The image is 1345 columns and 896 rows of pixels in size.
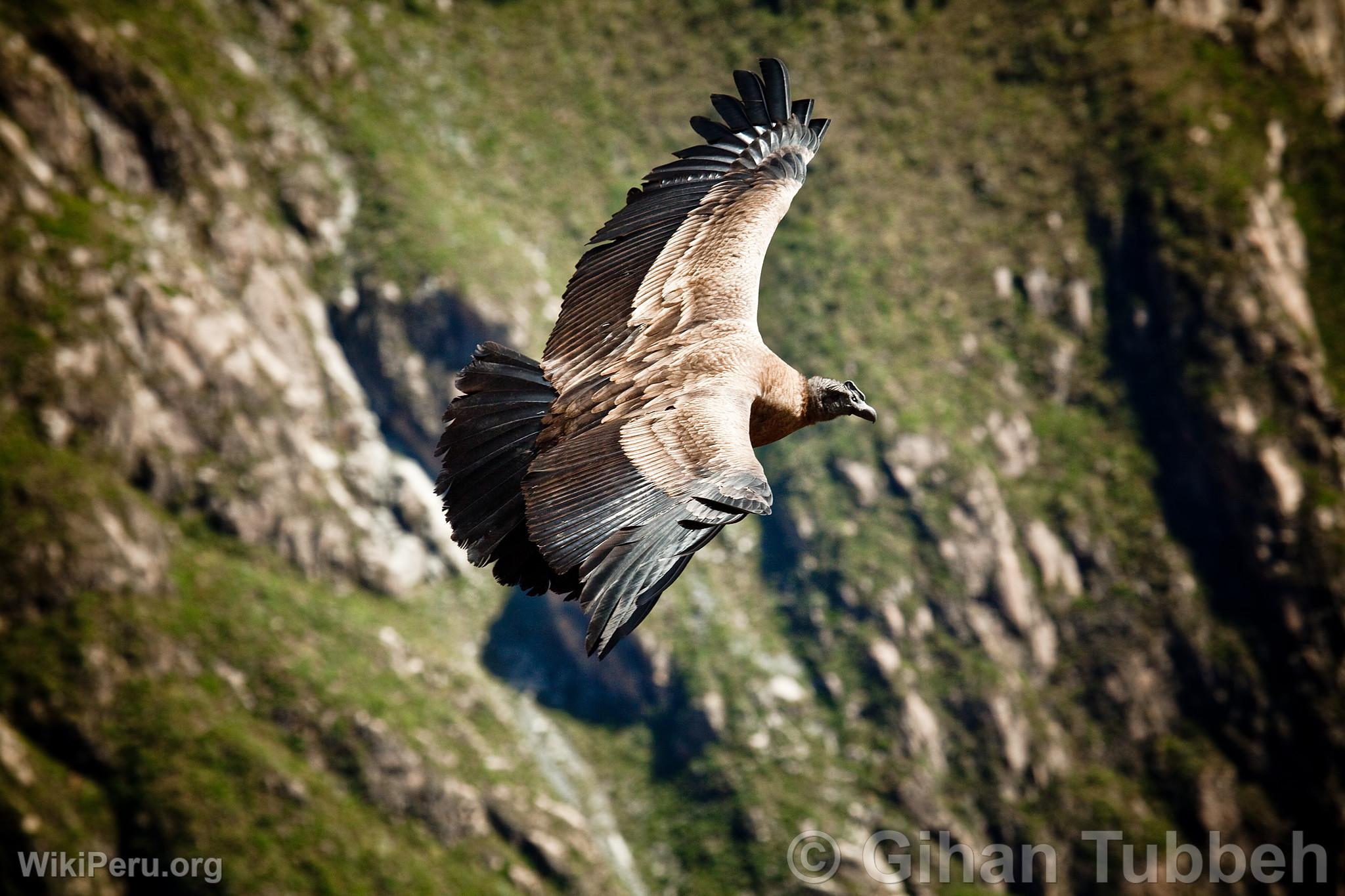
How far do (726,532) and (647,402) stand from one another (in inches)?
1741

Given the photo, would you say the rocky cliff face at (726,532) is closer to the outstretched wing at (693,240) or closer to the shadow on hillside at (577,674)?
the shadow on hillside at (577,674)

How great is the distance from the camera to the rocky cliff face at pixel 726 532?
4209 centimetres

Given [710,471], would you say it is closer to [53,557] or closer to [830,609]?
[53,557]

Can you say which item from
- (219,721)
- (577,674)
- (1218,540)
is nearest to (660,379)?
(219,721)

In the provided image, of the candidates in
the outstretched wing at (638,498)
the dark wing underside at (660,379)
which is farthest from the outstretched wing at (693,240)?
the outstretched wing at (638,498)

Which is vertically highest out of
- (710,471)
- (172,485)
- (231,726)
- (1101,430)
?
(1101,430)

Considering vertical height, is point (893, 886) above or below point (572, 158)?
below

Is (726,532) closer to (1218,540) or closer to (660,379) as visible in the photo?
(1218,540)

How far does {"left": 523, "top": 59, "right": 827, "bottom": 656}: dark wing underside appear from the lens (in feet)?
28.7

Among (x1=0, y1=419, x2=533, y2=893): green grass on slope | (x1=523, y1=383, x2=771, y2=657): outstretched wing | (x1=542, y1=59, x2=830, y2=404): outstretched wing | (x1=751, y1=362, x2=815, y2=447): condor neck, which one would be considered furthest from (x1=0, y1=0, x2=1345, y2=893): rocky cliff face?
(x1=523, y1=383, x2=771, y2=657): outstretched wing

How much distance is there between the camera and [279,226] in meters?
54.6

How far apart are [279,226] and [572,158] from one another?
50.5ft

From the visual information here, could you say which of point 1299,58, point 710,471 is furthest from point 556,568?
point 1299,58

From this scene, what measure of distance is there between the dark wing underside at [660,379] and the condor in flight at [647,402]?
18 millimetres
